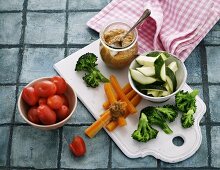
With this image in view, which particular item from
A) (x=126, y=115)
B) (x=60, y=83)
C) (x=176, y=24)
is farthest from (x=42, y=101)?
(x=176, y=24)

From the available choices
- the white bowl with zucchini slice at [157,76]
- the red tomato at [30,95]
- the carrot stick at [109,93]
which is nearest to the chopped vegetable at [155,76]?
the white bowl with zucchini slice at [157,76]

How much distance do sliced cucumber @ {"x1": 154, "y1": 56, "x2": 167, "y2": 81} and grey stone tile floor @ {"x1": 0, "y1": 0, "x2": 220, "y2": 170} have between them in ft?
0.79

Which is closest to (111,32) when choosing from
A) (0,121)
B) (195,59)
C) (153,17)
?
(153,17)

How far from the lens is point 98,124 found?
1976mm

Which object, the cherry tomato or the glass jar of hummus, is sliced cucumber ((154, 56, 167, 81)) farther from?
the cherry tomato

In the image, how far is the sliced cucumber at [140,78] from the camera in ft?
6.45

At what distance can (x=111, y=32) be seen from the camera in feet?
6.86

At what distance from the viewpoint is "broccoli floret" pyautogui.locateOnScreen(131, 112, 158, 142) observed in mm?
1926

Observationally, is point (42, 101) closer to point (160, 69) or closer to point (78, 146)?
point (78, 146)

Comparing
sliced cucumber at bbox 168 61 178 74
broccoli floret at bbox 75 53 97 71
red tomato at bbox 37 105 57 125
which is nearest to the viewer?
red tomato at bbox 37 105 57 125

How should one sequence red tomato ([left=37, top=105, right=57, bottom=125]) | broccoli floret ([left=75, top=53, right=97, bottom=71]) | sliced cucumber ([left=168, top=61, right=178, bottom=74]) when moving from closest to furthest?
1. red tomato ([left=37, top=105, right=57, bottom=125])
2. sliced cucumber ([left=168, top=61, right=178, bottom=74])
3. broccoli floret ([left=75, top=53, right=97, bottom=71])

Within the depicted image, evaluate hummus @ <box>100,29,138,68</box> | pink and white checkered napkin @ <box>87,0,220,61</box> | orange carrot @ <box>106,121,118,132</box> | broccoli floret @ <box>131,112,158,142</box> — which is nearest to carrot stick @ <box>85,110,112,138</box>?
orange carrot @ <box>106,121,118,132</box>

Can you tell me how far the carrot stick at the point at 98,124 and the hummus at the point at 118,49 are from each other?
231 mm

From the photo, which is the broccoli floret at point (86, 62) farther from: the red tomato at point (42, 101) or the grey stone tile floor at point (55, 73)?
the red tomato at point (42, 101)
